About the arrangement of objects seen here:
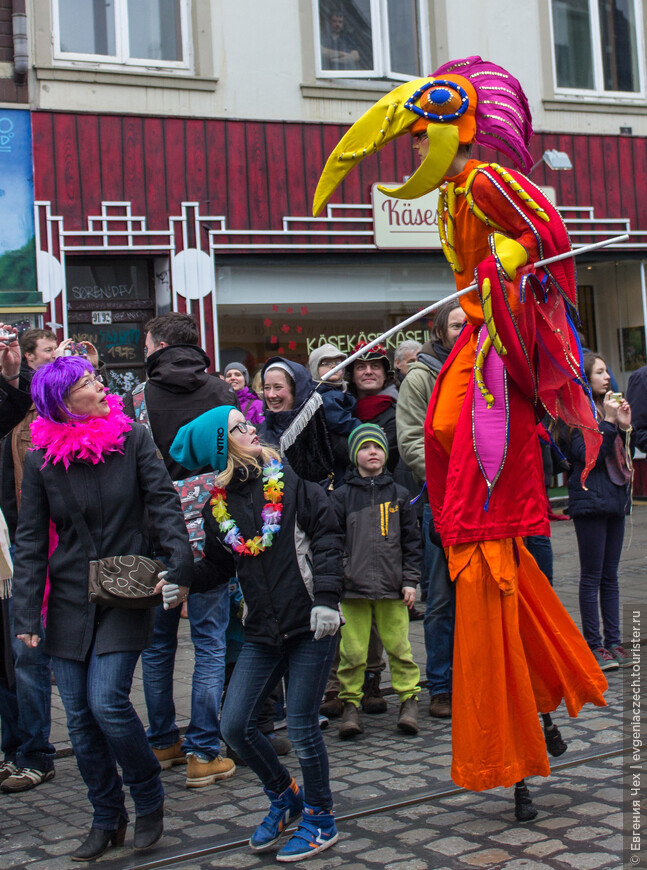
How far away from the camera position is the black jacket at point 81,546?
3855 mm

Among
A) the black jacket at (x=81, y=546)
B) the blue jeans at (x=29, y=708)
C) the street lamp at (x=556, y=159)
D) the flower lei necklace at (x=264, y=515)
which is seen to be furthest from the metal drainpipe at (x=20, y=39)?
the flower lei necklace at (x=264, y=515)

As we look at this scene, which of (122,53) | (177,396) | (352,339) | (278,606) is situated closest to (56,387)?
(177,396)

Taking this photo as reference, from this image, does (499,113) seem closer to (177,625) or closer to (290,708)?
(290,708)

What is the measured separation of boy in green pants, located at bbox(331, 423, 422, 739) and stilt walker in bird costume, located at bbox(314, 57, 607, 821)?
120 centimetres

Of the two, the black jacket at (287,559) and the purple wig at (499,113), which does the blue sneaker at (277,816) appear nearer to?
the black jacket at (287,559)

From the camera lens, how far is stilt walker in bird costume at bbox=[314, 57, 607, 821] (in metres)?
3.86

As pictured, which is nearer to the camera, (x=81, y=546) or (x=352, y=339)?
(x=81, y=546)

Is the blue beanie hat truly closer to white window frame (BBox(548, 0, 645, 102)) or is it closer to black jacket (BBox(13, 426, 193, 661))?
black jacket (BBox(13, 426, 193, 661))

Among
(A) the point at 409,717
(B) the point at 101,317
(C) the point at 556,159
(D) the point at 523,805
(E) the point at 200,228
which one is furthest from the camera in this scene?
(C) the point at 556,159

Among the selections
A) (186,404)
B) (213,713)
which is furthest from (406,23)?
(213,713)

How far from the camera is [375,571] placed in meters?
5.38

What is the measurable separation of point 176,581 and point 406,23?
32.2 ft

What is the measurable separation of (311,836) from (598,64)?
11.6 m

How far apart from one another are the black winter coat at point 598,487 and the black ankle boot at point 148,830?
3.24 m
